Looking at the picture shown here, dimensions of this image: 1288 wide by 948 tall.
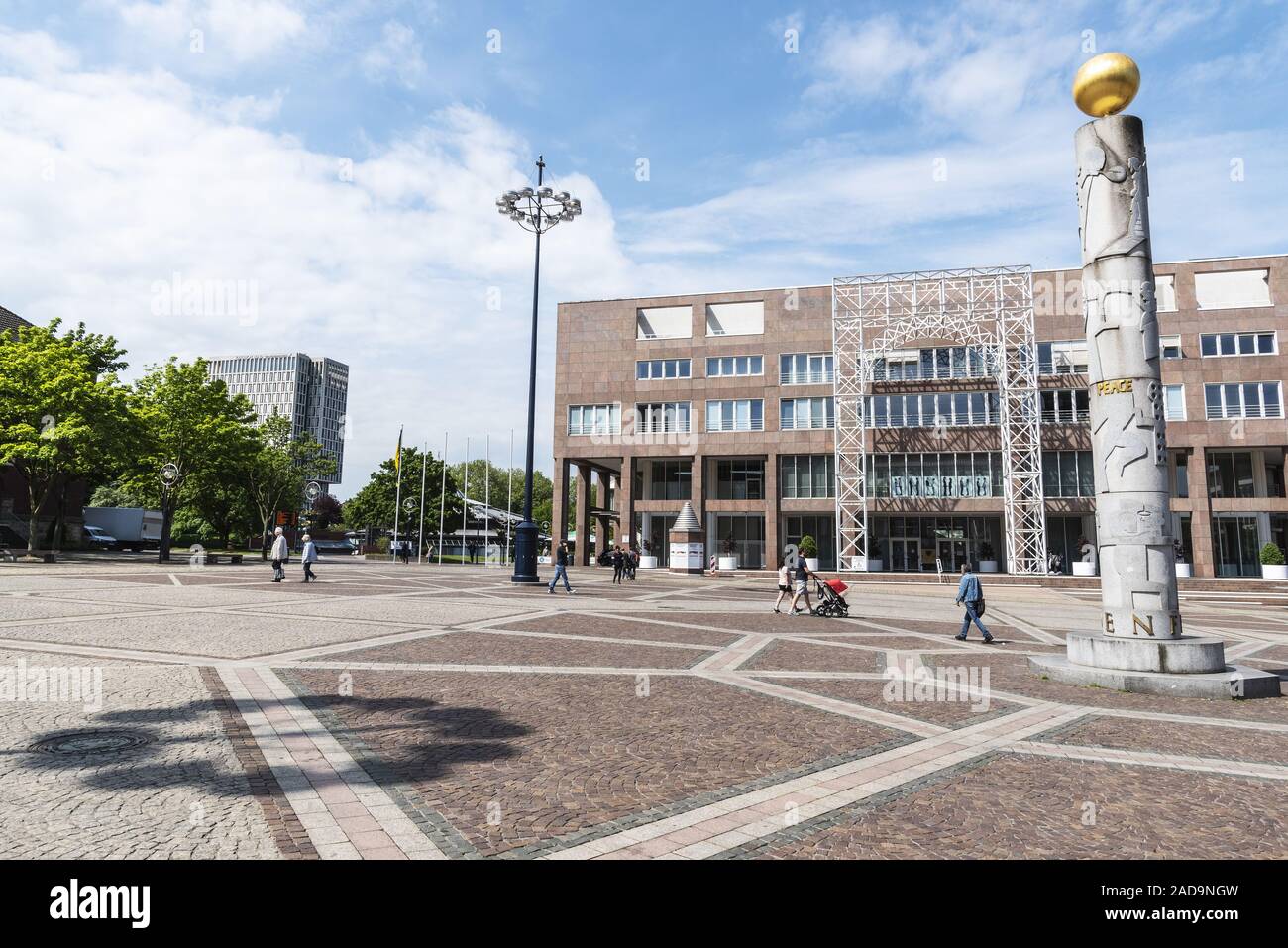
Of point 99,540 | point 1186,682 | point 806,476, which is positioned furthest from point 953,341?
point 99,540

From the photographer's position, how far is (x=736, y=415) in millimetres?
48219

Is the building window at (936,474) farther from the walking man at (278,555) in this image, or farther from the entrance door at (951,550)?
the walking man at (278,555)

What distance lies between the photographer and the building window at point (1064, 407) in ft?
143

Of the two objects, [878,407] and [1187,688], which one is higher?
[878,407]

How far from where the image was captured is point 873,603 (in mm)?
22781

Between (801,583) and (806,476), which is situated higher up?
(806,476)

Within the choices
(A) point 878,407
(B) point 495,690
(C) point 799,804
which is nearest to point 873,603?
(B) point 495,690

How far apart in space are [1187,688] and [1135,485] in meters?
2.61

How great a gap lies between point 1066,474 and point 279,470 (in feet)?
181

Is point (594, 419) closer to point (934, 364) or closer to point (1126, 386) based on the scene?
point (934, 364)

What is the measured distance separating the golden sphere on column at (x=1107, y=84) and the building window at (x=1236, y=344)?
133 ft

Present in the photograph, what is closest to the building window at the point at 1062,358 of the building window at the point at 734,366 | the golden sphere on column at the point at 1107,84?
the building window at the point at 734,366
